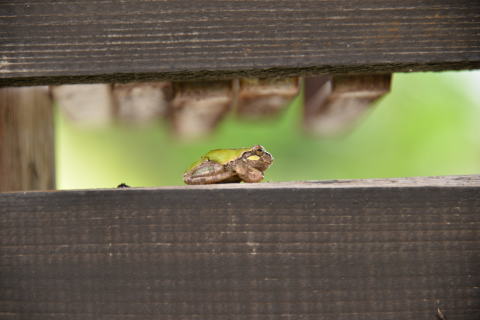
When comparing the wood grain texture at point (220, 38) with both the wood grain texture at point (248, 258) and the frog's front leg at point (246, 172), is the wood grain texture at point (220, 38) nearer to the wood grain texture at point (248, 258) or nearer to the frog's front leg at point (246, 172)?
the wood grain texture at point (248, 258)

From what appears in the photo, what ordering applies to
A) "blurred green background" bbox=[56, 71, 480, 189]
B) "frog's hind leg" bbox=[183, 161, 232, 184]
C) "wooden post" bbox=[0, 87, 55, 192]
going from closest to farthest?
"wooden post" bbox=[0, 87, 55, 192] < "frog's hind leg" bbox=[183, 161, 232, 184] < "blurred green background" bbox=[56, 71, 480, 189]

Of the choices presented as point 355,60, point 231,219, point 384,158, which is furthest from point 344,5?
point 384,158

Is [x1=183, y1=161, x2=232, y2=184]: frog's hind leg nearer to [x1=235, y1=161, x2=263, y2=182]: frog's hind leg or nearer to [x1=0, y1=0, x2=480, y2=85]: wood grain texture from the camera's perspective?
[x1=235, y1=161, x2=263, y2=182]: frog's hind leg

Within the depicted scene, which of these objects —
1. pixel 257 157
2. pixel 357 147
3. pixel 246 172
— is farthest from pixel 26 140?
pixel 357 147

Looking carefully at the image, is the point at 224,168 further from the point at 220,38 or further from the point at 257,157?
the point at 220,38

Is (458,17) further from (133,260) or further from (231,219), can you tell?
(133,260)

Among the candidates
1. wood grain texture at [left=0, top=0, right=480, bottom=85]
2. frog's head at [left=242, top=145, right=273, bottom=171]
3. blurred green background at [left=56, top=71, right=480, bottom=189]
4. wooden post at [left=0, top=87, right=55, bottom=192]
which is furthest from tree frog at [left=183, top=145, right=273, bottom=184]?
blurred green background at [left=56, top=71, right=480, bottom=189]
